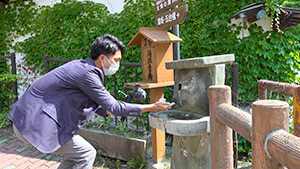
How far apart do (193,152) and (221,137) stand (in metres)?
0.80

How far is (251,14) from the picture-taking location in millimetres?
3750

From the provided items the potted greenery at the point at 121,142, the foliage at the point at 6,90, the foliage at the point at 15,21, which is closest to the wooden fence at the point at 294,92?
the potted greenery at the point at 121,142

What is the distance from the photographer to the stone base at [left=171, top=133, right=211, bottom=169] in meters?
2.27

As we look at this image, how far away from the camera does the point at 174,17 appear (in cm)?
275

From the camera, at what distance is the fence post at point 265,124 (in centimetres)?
96

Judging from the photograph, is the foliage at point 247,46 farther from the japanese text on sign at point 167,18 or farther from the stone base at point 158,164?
the stone base at point 158,164

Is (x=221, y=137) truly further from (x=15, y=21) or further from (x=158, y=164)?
(x=15, y=21)

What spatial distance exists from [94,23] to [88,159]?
4171mm

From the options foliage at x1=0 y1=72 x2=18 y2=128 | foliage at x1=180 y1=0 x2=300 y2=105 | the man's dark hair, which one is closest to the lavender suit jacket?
the man's dark hair

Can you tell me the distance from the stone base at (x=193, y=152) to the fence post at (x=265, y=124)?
1188 mm

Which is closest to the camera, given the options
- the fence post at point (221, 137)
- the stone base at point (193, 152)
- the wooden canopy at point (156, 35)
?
the fence post at point (221, 137)

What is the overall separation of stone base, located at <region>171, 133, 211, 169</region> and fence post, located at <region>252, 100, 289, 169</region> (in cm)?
119

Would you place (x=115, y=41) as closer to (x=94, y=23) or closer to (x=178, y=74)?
(x=178, y=74)

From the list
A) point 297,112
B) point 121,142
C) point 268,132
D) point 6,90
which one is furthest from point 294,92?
point 6,90
